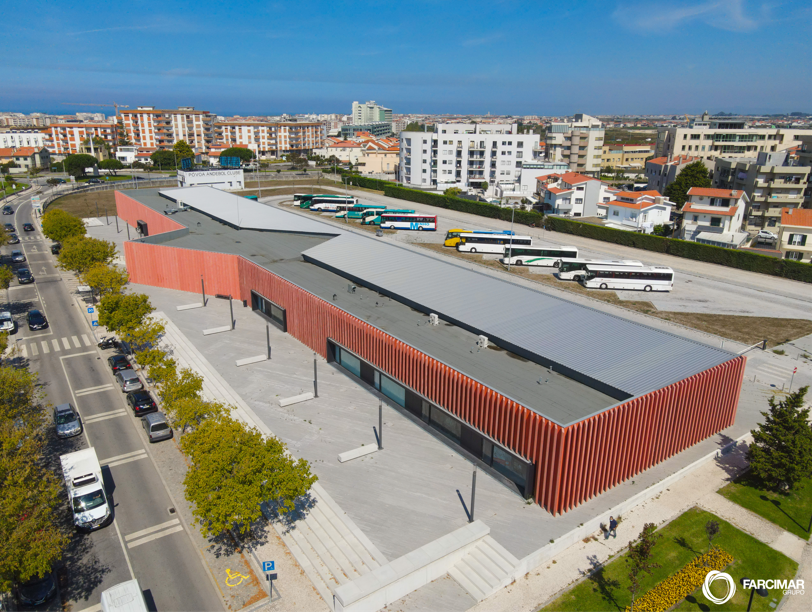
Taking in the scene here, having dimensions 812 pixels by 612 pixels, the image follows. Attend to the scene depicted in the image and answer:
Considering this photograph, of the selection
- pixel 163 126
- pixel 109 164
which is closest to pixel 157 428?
pixel 109 164

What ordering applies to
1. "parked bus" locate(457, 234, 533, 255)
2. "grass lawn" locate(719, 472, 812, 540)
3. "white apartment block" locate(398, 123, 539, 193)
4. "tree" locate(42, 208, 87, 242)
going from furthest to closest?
"white apartment block" locate(398, 123, 539, 193), "parked bus" locate(457, 234, 533, 255), "tree" locate(42, 208, 87, 242), "grass lawn" locate(719, 472, 812, 540)

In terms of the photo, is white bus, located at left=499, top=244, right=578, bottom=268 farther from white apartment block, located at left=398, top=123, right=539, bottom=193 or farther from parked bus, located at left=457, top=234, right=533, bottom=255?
white apartment block, located at left=398, top=123, right=539, bottom=193

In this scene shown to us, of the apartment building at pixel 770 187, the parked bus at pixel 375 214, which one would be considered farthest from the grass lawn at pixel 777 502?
the apartment building at pixel 770 187

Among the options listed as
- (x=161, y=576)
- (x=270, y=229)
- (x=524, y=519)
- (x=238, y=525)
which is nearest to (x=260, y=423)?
(x=238, y=525)

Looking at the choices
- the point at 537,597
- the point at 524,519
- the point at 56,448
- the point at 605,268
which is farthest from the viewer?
the point at 605,268

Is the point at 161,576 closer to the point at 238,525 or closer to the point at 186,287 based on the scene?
the point at 238,525

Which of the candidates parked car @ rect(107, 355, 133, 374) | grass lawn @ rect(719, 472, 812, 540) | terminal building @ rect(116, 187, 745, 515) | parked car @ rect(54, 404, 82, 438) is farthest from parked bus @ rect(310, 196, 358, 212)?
grass lawn @ rect(719, 472, 812, 540)

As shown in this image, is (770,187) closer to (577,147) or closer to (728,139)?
(728,139)
